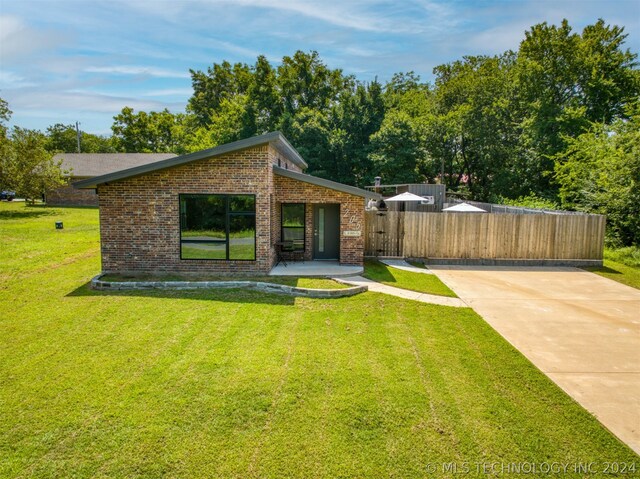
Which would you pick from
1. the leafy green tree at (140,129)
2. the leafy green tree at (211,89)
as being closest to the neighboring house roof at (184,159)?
the leafy green tree at (211,89)

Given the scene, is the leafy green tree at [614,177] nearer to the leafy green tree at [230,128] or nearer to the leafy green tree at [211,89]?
the leafy green tree at [230,128]

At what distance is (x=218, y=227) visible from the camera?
1170cm

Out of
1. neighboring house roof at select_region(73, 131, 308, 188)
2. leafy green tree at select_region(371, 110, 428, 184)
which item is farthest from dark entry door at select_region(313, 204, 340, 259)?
leafy green tree at select_region(371, 110, 428, 184)

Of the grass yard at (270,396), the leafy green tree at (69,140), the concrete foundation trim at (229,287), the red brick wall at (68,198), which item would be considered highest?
the leafy green tree at (69,140)

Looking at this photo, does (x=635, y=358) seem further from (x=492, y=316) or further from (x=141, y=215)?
(x=141, y=215)

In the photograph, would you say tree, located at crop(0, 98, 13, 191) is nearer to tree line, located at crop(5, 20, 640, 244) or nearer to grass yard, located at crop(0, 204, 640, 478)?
tree line, located at crop(5, 20, 640, 244)

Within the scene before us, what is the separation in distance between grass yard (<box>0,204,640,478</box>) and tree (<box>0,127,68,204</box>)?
→ 2798 centimetres

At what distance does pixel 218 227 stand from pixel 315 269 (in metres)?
3.17

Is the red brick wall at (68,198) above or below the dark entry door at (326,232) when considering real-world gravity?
above

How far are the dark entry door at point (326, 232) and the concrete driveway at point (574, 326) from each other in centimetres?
344

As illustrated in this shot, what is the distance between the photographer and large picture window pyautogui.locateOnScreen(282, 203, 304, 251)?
540 inches

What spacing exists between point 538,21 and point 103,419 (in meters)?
33.4

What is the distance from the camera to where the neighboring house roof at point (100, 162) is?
40.9 metres

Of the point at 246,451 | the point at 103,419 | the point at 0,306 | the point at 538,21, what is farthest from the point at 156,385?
the point at 538,21
